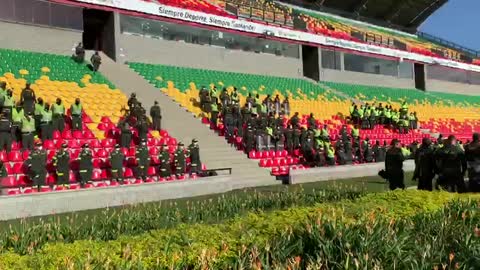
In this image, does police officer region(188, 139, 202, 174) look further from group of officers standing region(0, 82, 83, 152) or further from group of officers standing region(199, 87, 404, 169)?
group of officers standing region(199, 87, 404, 169)

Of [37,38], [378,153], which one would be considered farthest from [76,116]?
[378,153]

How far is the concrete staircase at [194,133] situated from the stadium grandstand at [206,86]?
2.3 inches

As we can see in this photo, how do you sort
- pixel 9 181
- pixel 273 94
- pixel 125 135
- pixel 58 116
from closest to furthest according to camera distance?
pixel 9 181 → pixel 58 116 → pixel 125 135 → pixel 273 94

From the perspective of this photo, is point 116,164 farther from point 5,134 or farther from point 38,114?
point 5,134

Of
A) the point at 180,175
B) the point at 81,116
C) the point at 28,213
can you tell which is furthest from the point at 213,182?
the point at 28,213

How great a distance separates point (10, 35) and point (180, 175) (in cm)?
1127

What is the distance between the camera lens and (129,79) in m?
24.8

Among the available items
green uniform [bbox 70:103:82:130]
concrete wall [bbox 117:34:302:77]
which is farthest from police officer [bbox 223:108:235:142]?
concrete wall [bbox 117:34:302:77]

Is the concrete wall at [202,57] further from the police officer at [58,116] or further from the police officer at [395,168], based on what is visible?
the police officer at [395,168]

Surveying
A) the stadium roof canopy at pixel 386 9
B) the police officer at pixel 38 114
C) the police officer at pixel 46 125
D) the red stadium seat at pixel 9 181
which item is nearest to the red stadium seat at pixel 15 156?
the red stadium seat at pixel 9 181

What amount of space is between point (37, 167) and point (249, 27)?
71.0 ft

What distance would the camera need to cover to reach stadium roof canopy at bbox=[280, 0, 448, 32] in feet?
191

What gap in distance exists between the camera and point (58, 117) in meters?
17.1

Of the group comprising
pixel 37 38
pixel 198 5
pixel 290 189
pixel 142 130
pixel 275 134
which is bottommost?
pixel 290 189
